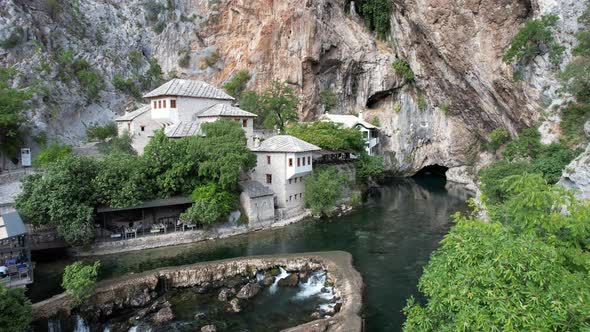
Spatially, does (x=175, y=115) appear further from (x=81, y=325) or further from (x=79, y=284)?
(x=81, y=325)

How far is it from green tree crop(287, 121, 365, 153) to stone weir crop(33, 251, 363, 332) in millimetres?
16453

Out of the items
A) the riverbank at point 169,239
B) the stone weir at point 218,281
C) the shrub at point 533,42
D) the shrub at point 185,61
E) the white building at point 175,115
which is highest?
the shrub at point 185,61

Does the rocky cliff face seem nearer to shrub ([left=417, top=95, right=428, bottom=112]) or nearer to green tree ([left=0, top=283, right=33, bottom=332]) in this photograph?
Result: shrub ([left=417, top=95, right=428, bottom=112])

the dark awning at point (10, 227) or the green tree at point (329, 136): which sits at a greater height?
the green tree at point (329, 136)

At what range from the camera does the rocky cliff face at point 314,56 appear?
32.2 meters

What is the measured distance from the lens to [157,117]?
1261 inches

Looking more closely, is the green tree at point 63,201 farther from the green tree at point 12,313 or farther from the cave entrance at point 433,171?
the cave entrance at point 433,171

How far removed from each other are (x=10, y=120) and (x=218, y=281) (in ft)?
80.3

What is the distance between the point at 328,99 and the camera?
5075 cm

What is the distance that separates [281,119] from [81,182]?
26.5 metres

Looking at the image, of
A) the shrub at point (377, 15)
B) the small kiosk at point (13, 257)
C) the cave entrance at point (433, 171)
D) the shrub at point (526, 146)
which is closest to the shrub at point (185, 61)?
the shrub at point (377, 15)

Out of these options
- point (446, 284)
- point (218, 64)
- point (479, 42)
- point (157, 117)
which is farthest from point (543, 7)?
point (218, 64)

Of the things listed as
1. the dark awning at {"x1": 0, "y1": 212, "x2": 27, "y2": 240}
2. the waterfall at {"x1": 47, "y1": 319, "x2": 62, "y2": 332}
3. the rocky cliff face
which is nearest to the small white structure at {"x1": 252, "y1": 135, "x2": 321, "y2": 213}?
the dark awning at {"x1": 0, "y1": 212, "x2": 27, "y2": 240}

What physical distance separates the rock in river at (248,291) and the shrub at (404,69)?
1532 inches
